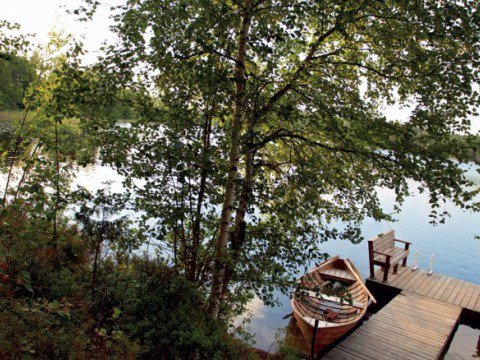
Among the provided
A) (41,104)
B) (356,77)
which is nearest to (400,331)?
(356,77)

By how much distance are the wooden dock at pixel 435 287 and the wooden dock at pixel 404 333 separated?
23.7 inches

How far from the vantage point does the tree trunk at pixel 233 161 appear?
4.63 metres

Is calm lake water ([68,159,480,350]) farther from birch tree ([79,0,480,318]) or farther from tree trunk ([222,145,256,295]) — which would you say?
birch tree ([79,0,480,318])

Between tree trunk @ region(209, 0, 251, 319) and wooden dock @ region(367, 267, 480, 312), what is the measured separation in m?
9.09

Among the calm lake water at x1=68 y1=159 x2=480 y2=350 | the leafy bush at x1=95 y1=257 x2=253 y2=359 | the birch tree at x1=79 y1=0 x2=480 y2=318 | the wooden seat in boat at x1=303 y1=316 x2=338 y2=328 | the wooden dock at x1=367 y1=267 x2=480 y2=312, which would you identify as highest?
the birch tree at x1=79 y1=0 x2=480 y2=318

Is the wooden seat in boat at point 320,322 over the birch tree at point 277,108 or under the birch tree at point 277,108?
under

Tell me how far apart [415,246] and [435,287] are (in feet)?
38.4

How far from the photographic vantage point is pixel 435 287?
13.1 meters

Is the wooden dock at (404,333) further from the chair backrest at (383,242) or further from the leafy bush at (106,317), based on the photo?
the leafy bush at (106,317)

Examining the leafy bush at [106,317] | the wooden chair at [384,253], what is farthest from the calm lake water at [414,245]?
the leafy bush at [106,317]

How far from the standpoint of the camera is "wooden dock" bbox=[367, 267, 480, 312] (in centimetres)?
1207

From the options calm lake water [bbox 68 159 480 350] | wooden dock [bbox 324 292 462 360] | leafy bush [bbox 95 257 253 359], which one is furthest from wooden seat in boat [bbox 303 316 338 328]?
leafy bush [bbox 95 257 253 359]

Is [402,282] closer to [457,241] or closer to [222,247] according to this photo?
[222,247]

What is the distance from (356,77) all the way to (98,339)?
5783 millimetres
